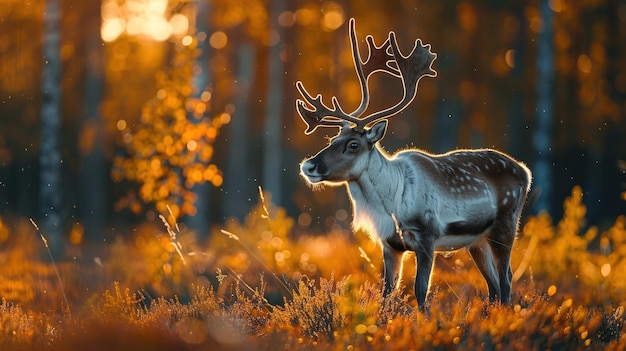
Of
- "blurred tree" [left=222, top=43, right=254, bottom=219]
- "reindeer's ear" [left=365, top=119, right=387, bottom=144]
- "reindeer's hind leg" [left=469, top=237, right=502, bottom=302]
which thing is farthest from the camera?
"blurred tree" [left=222, top=43, right=254, bottom=219]

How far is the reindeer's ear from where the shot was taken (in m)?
7.17

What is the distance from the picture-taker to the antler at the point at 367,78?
748 centimetres

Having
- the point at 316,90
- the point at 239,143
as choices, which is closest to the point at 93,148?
the point at 239,143

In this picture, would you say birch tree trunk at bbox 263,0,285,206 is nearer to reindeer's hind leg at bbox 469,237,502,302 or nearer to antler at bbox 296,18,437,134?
antler at bbox 296,18,437,134

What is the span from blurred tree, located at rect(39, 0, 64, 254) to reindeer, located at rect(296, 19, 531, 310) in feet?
21.2

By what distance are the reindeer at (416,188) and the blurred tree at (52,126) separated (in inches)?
255

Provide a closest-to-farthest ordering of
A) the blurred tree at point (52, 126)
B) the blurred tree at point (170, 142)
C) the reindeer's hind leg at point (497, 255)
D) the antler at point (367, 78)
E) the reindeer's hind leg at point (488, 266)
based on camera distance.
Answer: the antler at point (367, 78), the reindeer's hind leg at point (497, 255), the reindeer's hind leg at point (488, 266), the blurred tree at point (170, 142), the blurred tree at point (52, 126)

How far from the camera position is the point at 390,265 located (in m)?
7.37

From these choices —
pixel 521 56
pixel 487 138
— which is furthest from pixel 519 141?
pixel 521 56

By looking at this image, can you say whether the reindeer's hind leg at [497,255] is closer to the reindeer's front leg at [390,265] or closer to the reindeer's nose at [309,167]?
the reindeer's front leg at [390,265]

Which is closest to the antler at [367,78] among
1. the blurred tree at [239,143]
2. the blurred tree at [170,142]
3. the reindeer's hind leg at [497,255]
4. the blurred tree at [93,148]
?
the reindeer's hind leg at [497,255]

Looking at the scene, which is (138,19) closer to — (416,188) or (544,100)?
(544,100)

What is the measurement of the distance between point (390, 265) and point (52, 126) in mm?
7482

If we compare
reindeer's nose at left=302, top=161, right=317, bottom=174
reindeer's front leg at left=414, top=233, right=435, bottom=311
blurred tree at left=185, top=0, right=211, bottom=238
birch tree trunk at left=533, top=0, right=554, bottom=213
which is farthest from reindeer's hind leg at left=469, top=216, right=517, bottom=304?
birch tree trunk at left=533, top=0, right=554, bottom=213
